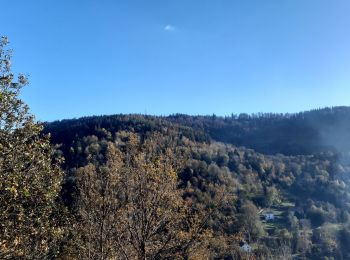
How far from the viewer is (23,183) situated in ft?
38.7

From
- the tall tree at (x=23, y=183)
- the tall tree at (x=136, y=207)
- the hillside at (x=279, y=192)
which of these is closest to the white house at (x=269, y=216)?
the hillside at (x=279, y=192)

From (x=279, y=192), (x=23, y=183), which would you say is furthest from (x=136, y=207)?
(x=279, y=192)

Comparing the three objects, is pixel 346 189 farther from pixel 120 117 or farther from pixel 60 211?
pixel 60 211

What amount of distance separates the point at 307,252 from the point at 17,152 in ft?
339

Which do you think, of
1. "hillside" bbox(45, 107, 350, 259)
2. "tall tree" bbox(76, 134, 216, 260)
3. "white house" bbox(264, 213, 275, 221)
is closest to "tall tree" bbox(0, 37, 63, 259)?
"tall tree" bbox(76, 134, 216, 260)

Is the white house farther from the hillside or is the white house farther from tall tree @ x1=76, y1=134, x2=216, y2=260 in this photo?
tall tree @ x1=76, y1=134, x2=216, y2=260

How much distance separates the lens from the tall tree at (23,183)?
11.5 m

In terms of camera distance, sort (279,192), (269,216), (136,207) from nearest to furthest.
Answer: (136,207) → (269,216) → (279,192)

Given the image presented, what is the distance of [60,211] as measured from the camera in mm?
15219

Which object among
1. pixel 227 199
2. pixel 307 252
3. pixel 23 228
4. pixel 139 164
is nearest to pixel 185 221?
pixel 227 199

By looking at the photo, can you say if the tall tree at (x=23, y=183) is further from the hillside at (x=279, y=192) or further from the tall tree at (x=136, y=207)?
the hillside at (x=279, y=192)

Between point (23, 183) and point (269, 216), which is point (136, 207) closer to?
point (23, 183)

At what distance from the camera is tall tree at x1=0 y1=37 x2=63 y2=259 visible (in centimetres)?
1150

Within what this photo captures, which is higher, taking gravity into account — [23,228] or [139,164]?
[139,164]
